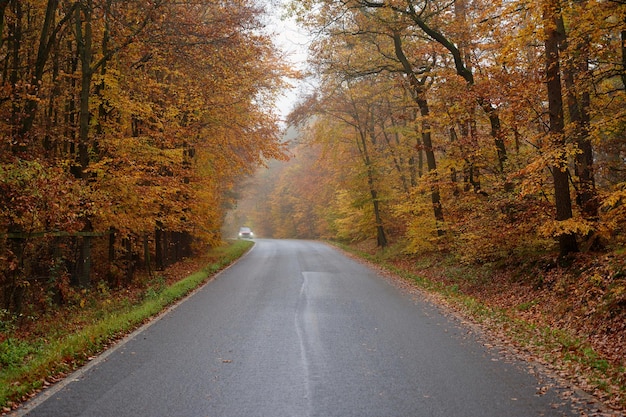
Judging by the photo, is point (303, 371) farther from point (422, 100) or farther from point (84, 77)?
point (422, 100)

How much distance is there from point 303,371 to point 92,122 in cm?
1092

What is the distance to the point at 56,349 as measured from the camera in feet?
24.1

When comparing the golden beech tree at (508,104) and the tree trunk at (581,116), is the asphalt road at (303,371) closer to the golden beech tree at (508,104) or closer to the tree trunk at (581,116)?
the golden beech tree at (508,104)

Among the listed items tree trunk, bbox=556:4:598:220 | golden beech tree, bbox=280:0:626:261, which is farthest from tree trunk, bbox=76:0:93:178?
tree trunk, bbox=556:4:598:220

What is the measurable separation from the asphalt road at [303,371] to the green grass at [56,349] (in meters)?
0.32

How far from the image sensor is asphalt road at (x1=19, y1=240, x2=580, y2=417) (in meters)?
5.11

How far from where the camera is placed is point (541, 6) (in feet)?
28.9

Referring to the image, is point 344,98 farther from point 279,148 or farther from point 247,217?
point 247,217

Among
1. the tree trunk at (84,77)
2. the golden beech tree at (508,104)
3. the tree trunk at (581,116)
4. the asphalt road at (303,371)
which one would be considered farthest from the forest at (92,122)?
the tree trunk at (581,116)

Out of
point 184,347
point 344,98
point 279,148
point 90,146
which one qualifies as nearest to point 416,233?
point 279,148

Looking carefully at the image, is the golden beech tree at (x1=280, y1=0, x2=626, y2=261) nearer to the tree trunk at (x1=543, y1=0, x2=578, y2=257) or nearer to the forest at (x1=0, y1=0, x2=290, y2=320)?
the tree trunk at (x1=543, y1=0, x2=578, y2=257)

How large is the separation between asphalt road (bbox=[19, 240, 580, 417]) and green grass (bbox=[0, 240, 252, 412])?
317 millimetres

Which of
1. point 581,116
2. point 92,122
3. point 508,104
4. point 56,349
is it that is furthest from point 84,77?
point 581,116

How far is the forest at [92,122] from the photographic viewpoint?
414 inches
